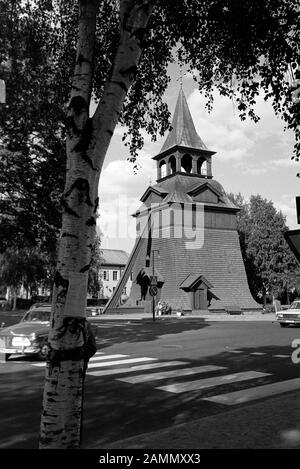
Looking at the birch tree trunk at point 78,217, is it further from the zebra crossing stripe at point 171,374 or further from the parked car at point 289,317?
the parked car at point 289,317

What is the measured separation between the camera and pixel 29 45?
310 inches

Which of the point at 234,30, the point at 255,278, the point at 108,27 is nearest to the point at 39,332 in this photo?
the point at 108,27

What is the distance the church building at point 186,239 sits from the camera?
151 feet

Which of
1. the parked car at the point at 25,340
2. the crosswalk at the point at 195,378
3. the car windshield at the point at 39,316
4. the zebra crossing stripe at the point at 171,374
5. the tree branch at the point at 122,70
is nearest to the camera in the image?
the tree branch at the point at 122,70

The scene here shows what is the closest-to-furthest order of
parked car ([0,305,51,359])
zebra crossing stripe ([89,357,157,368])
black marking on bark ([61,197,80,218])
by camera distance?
black marking on bark ([61,197,80,218]) < zebra crossing stripe ([89,357,157,368]) < parked car ([0,305,51,359])

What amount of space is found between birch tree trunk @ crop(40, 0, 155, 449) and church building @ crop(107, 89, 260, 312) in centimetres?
4026

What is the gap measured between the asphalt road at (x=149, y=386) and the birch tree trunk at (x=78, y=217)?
7.51ft

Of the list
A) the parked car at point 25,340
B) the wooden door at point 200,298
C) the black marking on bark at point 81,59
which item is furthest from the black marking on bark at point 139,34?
the wooden door at point 200,298

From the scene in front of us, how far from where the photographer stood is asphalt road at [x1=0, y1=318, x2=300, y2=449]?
6492 mm

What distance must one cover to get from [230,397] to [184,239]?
128ft

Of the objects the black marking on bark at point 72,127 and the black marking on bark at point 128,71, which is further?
the black marking on bark at point 128,71

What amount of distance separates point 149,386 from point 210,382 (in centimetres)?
132

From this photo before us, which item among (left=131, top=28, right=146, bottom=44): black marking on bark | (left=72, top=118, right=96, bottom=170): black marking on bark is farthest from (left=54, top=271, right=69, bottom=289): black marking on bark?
(left=131, top=28, right=146, bottom=44): black marking on bark

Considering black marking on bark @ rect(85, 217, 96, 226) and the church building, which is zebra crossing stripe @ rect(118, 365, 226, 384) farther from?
the church building
